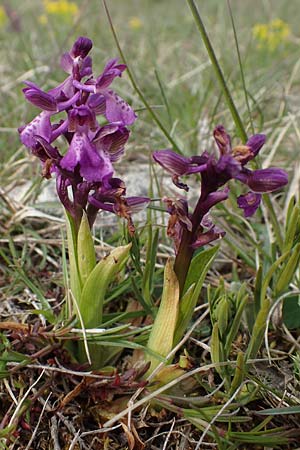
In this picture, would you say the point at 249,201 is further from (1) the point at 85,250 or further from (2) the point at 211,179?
(1) the point at 85,250

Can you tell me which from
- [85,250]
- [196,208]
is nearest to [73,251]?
[85,250]

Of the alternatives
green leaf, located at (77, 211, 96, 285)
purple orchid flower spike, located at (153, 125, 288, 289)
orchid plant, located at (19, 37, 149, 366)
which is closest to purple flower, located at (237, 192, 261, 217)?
purple orchid flower spike, located at (153, 125, 288, 289)

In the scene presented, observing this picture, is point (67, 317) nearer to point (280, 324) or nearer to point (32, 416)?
point (32, 416)

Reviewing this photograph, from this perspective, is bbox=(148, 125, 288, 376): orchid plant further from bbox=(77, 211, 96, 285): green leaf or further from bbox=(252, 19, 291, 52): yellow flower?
bbox=(252, 19, 291, 52): yellow flower

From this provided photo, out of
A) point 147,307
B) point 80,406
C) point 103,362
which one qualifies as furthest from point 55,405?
point 147,307

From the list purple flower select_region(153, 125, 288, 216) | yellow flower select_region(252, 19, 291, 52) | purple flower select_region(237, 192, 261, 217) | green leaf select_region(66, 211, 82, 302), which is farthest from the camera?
→ yellow flower select_region(252, 19, 291, 52)

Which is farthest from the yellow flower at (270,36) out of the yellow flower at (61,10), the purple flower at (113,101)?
the purple flower at (113,101)
